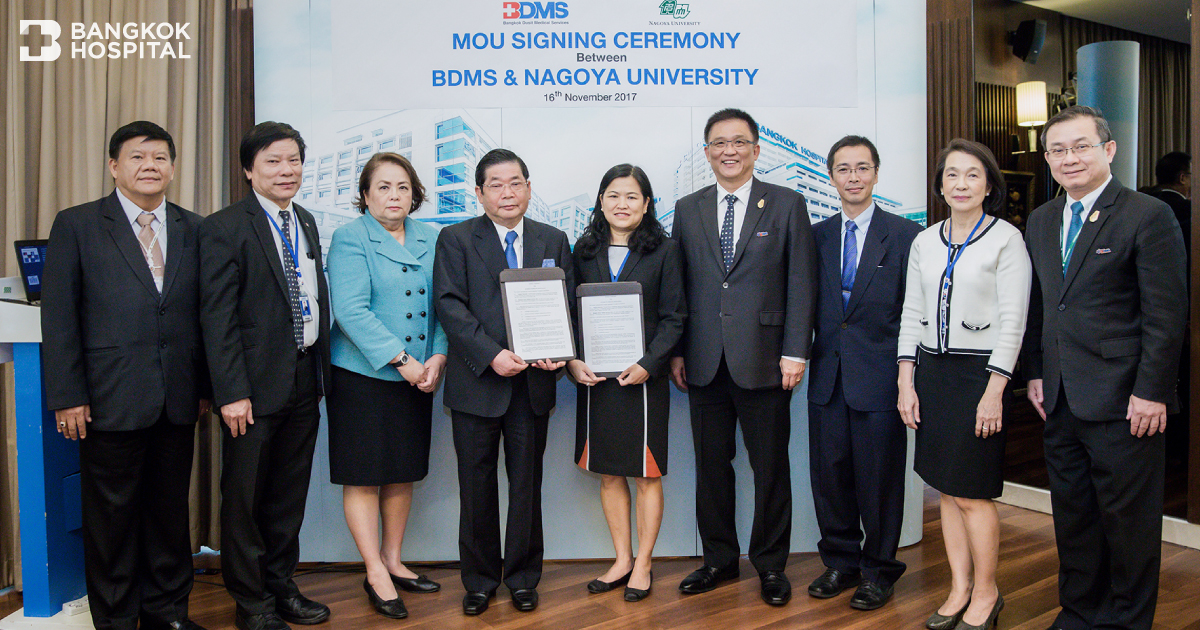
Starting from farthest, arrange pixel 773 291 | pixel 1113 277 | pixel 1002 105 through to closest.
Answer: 1. pixel 1002 105
2. pixel 773 291
3. pixel 1113 277

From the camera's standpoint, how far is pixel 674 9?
3.74 meters

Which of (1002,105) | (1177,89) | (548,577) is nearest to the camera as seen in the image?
(548,577)

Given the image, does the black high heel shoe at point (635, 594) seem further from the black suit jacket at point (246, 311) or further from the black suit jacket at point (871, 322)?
the black suit jacket at point (246, 311)

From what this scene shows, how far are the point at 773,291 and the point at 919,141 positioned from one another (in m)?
1.34

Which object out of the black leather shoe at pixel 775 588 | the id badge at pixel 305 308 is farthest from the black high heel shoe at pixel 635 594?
the id badge at pixel 305 308

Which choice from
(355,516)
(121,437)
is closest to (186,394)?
(121,437)

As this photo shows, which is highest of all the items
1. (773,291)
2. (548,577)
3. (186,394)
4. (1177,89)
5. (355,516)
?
(1177,89)

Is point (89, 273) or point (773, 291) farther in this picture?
point (773, 291)

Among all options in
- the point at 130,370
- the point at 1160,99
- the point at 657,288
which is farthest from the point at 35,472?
the point at 1160,99

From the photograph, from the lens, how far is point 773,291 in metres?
3.13

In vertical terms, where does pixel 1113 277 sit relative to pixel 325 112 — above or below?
below

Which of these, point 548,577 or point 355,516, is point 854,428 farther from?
point 355,516

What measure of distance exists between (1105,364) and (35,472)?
3.72 meters

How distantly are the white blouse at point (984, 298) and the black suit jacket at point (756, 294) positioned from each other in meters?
0.48
